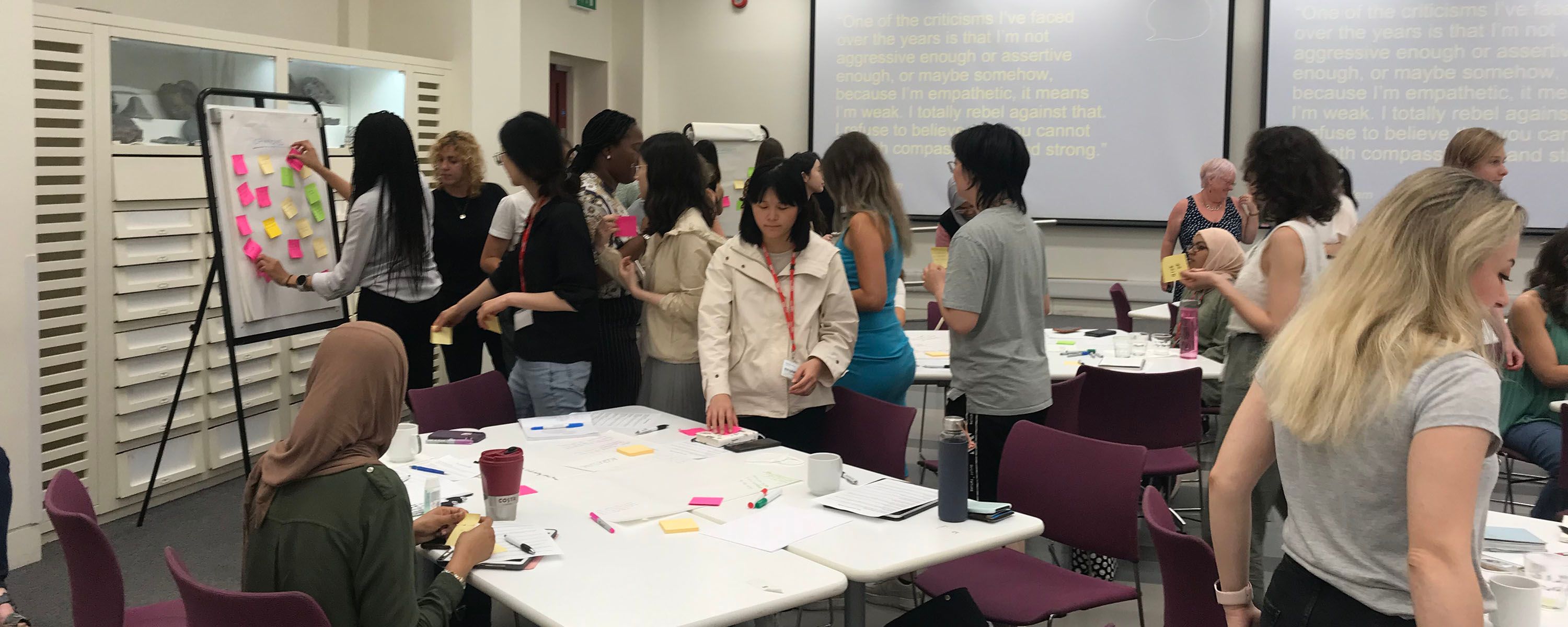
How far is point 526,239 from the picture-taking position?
3590 mm

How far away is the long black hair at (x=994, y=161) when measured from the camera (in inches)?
122

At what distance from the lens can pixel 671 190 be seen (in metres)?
3.66

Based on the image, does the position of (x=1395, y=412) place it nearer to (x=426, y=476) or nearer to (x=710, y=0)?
(x=426, y=476)

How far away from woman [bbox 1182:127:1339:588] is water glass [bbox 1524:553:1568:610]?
0.83 metres

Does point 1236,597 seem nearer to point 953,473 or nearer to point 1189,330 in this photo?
point 953,473

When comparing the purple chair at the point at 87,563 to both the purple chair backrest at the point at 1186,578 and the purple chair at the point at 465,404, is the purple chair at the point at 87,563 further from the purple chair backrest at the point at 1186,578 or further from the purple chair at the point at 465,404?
the purple chair backrest at the point at 1186,578

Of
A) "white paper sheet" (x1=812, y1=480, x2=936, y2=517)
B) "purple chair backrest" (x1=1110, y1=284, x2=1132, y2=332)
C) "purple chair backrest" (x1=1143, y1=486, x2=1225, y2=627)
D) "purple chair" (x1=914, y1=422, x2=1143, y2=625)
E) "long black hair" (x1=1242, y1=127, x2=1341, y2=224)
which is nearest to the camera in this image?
"purple chair backrest" (x1=1143, y1=486, x2=1225, y2=627)

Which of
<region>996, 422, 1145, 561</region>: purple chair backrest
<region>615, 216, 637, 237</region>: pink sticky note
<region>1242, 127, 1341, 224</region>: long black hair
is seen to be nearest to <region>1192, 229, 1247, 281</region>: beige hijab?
<region>1242, 127, 1341, 224</region>: long black hair

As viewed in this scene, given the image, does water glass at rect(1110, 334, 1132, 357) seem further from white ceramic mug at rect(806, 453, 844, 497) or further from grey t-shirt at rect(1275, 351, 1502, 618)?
grey t-shirt at rect(1275, 351, 1502, 618)

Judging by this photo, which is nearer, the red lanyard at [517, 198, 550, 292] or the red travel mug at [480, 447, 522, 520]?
the red travel mug at [480, 447, 522, 520]

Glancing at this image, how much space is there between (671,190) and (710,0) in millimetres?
5961

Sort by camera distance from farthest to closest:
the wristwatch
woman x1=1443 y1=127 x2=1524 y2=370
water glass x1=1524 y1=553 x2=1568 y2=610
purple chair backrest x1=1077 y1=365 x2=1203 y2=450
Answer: woman x1=1443 y1=127 x2=1524 y2=370 → purple chair backrest x1=1077 y1=365 x2=1203 y2=450 → water glass x1=1524 y1=553 x2=1568 y2=610 → the wristwatch

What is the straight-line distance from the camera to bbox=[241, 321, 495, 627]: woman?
1.89 metres

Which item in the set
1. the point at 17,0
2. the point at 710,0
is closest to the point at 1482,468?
the point at 17,0
